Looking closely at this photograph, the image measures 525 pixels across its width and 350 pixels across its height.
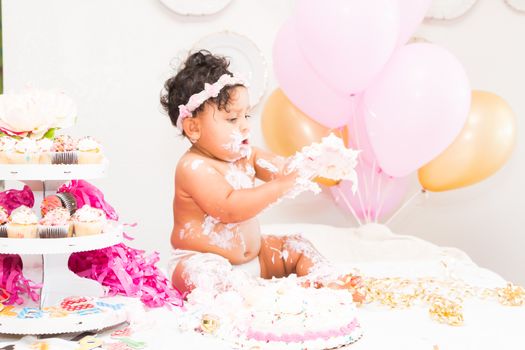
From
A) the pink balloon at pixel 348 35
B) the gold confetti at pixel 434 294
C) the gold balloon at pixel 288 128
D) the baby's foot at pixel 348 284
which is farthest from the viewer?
the gold balloon at pixel 288 128

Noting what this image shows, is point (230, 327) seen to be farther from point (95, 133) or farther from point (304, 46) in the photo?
point (95, 133)

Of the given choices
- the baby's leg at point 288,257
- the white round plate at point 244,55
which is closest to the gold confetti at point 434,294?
the baby's leg at point 288,257

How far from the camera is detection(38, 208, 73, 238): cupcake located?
4.22ft

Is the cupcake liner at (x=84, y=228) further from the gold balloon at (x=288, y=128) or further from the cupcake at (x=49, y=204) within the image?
the gold balloon at (x=288, y=128)

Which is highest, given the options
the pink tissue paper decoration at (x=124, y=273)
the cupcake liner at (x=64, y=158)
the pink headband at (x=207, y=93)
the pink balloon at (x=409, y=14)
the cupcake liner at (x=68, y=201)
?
the pink balloon at (x=409, y=14)

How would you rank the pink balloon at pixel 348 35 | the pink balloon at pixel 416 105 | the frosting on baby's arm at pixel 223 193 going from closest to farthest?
the frosting on baby's arm at pixel 223 193, the pink balloon at pixel 348 35, the pink balloon at pixel 416 105

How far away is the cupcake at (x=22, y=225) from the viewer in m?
1.28

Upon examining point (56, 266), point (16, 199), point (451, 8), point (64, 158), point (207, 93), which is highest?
point (451, 8)

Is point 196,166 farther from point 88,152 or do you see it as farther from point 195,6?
point 195,6

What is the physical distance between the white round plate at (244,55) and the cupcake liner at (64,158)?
1.79 meters

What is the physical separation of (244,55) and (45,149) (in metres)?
1.85

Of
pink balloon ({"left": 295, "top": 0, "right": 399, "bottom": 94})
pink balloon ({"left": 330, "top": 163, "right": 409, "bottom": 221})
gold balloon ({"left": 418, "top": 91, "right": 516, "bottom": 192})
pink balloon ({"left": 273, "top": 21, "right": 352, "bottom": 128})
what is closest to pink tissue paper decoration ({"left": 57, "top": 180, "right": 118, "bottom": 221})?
pink balloon ({"left": 295, "top": 0, "right": 399, "bottom": 94})

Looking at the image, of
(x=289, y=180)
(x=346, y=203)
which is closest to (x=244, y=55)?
(x=346, y=203)

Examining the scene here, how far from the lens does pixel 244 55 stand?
122 inches
